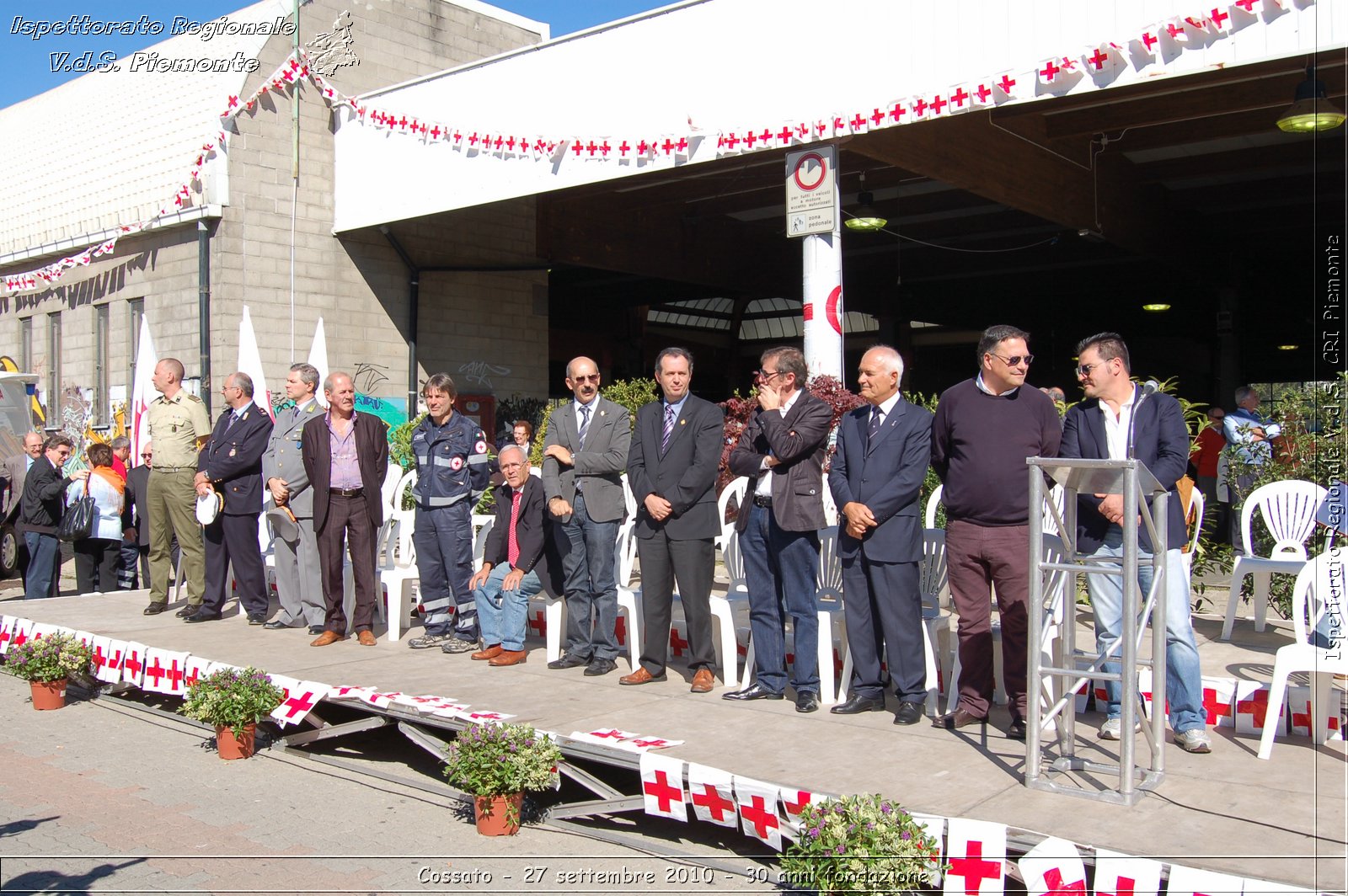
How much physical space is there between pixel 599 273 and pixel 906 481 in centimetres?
1700

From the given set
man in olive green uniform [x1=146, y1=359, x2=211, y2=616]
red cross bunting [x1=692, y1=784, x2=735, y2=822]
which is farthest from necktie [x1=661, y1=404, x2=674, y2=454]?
man in olive green uniform [x1=146, y1=359, x2=211, y2=616]

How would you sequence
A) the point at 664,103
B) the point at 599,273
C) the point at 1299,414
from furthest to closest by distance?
the point at 599,273 → the point at 664,103 → the point at 1299,414

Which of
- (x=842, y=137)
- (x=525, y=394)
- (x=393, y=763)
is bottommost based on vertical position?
(x=393, y=763)

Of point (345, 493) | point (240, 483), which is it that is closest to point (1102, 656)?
point (345, 493)

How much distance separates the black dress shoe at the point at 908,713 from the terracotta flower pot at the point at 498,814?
177 centimetres

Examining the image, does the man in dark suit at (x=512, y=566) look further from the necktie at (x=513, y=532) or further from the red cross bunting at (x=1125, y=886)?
the red cross bunting at (x=1125, y=886)

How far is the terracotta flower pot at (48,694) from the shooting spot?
7.44m

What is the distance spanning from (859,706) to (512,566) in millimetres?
2438

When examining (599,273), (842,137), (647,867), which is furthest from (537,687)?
(599,273)

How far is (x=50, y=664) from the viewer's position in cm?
733

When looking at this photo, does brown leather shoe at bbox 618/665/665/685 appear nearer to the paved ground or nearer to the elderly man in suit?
the paved ground

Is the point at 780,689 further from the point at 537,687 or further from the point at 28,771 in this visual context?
the point at 28,771

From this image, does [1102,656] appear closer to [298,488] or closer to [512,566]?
[512,566]

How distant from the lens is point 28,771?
19.3ft
